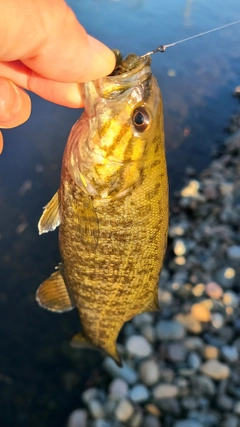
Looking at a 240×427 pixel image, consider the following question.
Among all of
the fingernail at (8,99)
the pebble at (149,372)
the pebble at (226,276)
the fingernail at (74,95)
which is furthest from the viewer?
the pebble at (226,276)

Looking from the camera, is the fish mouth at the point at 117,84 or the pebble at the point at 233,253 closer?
the fish mouth at the point at 117,84

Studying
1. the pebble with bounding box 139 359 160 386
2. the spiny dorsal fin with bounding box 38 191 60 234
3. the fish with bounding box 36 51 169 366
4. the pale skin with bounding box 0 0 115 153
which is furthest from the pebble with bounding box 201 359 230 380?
the pale skin with bounding box 0 0 115 153

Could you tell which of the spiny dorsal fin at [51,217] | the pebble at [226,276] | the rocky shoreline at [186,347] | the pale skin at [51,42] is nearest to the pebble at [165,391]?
the rocky shoreline at [186,347]

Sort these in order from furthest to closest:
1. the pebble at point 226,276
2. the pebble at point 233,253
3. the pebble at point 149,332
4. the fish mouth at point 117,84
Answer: the pebble at point 233,253 → the pebble at point 226,276 → the pebble at point 149,332 → the fish mouth at point 117,84

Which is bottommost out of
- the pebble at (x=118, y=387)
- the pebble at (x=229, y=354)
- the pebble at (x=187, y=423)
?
the pebble at (x=229, y=354)

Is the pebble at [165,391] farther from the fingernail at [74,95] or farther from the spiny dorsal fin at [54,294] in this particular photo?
the fingernail at [74,95]

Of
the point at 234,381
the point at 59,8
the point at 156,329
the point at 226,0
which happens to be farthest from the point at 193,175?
the point at 226,0

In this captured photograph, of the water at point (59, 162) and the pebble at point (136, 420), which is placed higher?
the water at point (59, 162)
